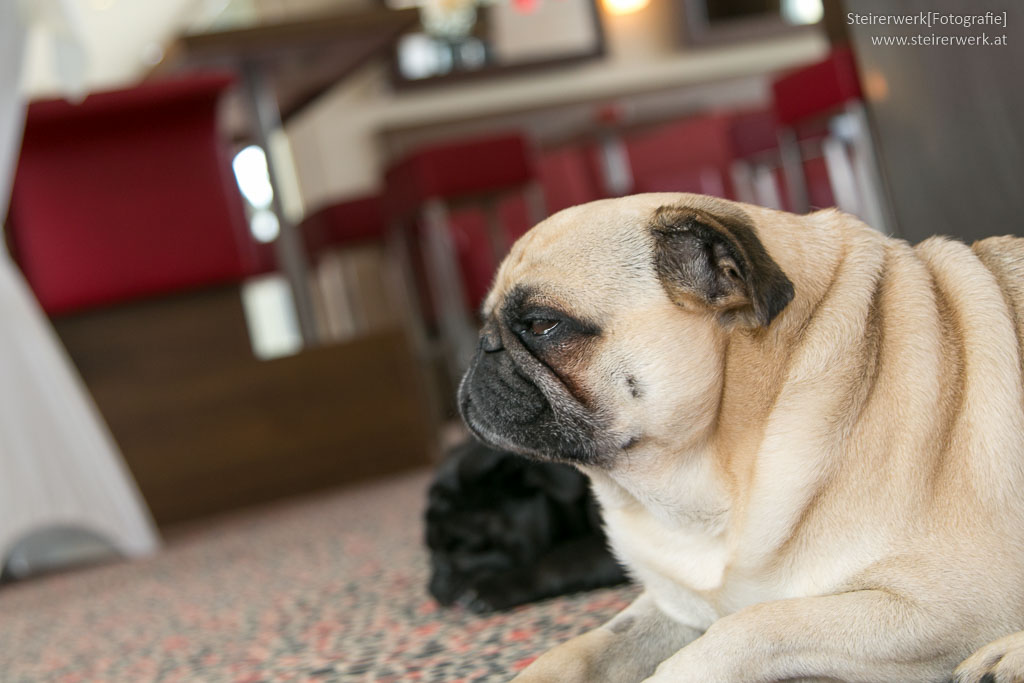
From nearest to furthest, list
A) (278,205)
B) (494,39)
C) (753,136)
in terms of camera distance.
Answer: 1. (278,205)
2. (753,136)
3. (494,39)

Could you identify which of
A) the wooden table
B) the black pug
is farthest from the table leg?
the black pug

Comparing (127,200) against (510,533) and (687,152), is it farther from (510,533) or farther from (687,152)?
(687,152)

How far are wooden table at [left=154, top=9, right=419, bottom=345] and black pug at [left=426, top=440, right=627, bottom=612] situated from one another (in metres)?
2.23

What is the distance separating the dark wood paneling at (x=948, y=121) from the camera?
1714 mm

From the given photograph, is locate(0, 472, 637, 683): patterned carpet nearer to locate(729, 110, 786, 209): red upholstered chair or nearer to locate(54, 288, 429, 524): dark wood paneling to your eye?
locate(54, 288, 429, 524): dark wood paneling

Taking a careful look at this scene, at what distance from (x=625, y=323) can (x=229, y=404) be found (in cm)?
272

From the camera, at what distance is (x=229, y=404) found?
3.65 metres

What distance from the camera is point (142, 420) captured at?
Result: 355cm

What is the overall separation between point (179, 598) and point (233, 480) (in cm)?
134

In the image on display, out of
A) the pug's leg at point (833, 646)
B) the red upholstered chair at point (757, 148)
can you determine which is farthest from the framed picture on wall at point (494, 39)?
the pug's leg at point (833, 646)

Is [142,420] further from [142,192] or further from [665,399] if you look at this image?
[665,399]

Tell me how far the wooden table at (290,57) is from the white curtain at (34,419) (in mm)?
617

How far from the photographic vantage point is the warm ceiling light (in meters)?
7.23

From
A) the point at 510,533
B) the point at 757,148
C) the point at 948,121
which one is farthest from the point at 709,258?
the point at 757,148
